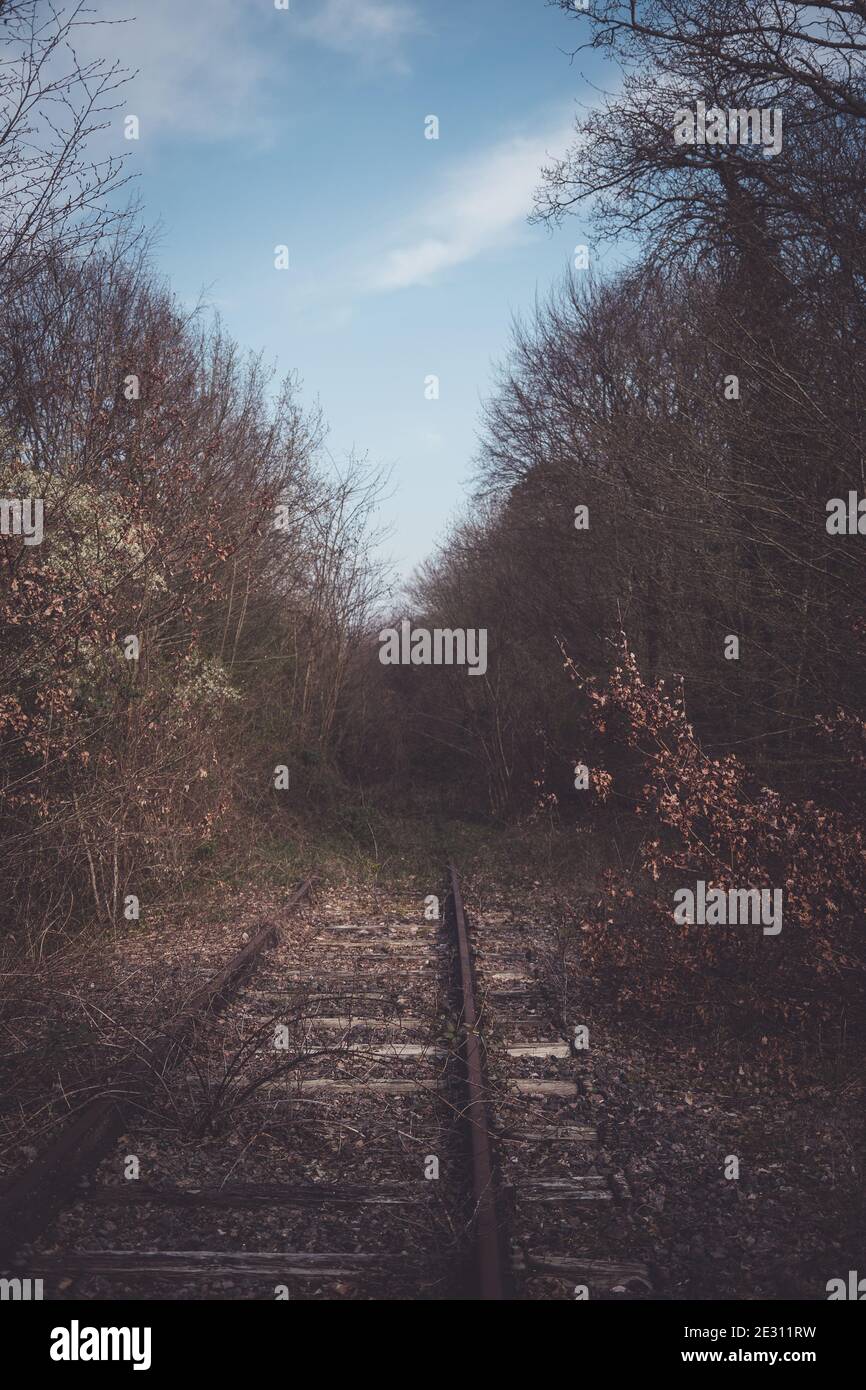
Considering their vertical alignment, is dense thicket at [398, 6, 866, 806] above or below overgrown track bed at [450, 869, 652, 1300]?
above

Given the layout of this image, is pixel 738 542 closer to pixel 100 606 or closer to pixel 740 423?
pixel 740 423

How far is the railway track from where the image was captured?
3.84 m

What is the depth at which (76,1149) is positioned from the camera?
4699 millimetres

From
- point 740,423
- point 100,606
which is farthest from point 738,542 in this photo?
point 100,606

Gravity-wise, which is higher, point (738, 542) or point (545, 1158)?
point (738, 542)

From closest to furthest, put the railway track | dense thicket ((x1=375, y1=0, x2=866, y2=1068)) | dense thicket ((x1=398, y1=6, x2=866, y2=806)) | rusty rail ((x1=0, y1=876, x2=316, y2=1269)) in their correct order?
1. the railway track
2. rusty rail ((x1=0, y1=876, x2=316, y2=1269))
3. dense thicket ((x1=375, y1=0, x2=866, y2=1068))
4. dense thicket ((x1=398, y1=6, x2=866, y2=806))

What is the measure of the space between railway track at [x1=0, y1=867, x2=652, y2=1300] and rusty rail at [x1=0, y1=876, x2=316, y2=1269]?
0.04 feet

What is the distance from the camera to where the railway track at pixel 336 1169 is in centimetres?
384

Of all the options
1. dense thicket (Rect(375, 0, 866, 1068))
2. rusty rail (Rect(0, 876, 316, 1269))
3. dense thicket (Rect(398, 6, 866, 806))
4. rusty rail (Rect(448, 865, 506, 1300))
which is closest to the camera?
rusty rail (Rect(448, 865, 506, 1300))

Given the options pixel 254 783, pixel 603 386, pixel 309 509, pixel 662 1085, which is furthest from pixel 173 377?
pixel 662 1085

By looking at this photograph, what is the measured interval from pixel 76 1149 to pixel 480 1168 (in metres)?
1.88

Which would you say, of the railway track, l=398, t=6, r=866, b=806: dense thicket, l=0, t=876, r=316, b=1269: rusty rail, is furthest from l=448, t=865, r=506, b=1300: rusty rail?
l=398, t=6, r=866, b=806: dense thicket

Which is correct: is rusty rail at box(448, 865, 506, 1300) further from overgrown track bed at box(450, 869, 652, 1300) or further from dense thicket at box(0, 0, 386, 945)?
dense thicket at box(0, 0, 386, 945)

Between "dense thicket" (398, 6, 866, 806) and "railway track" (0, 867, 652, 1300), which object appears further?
"dense thicket" (398, 6, 866, 806)
